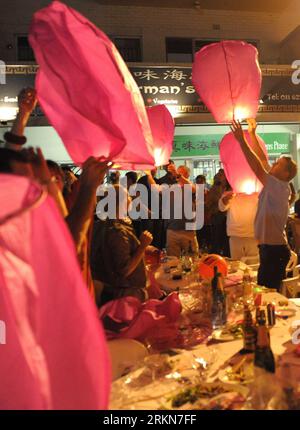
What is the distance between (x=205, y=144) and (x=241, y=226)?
5407mm

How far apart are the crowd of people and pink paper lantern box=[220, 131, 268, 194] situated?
0.17 metres

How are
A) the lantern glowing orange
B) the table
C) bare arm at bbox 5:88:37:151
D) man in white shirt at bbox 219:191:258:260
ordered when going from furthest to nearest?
man in white shirt at bbox 219:191:258:260, the lantern glowing orange, bare arm at bbox 5:88:37:151, the table

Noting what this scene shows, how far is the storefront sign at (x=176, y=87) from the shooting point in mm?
7711

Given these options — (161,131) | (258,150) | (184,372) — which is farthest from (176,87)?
(184,372)

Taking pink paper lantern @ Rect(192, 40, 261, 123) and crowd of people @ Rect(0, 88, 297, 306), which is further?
pink paper lantern @ Rect(192, 40, 261, 123)

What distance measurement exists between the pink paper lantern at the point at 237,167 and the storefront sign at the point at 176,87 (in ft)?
14.2

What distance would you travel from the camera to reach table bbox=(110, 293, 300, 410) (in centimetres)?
160

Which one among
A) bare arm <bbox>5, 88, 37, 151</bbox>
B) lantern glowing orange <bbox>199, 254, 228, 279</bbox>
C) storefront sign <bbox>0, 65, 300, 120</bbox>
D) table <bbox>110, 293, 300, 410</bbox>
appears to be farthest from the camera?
storefront sign <bbox>0, 65, 300, 120</bbox>

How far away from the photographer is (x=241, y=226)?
480 centimetres

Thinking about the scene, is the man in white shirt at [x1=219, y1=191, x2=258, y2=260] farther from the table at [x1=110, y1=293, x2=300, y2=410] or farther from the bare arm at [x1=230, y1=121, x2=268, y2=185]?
the table at [x1=110, y1=293, x2=300, y2=410]

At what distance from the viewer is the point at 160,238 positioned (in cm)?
739

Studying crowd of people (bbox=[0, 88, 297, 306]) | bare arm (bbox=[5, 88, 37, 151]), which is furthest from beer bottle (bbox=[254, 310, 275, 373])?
bare arm (bbox=[5, 88, 37, 151])
